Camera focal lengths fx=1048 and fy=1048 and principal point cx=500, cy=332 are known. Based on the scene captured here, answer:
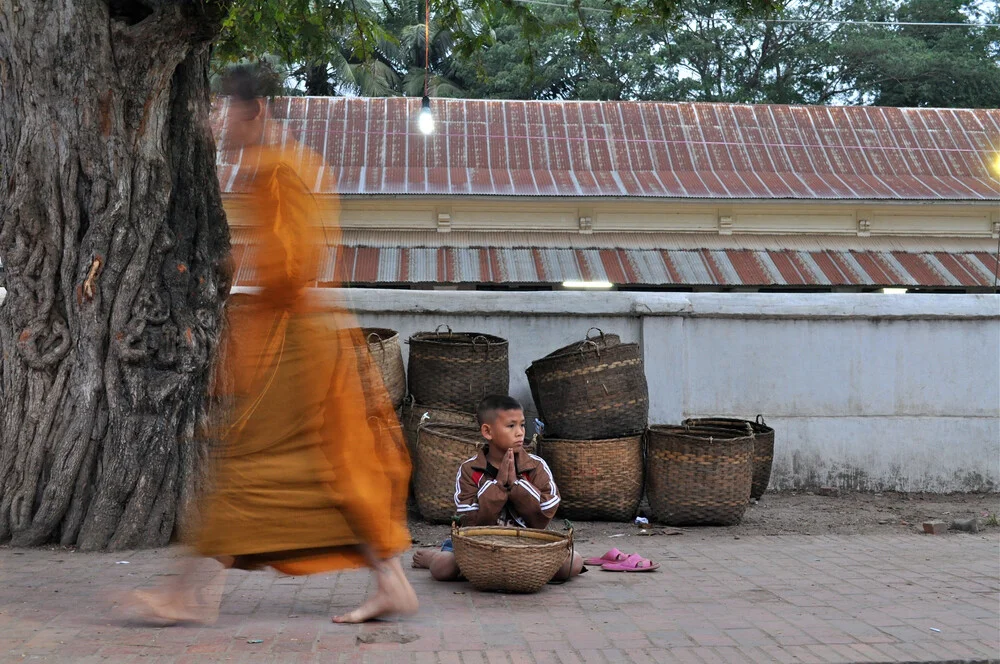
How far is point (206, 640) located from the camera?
4141mm

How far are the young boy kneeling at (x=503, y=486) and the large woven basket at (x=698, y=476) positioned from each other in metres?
1.85

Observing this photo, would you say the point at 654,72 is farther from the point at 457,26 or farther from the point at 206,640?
the point at 206,640

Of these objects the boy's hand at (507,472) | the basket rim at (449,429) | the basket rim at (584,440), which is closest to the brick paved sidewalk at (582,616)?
the boy's hand at (507,472)

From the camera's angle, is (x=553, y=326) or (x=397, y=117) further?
(x=397, y=117)

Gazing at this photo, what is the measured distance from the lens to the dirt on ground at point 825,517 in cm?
705

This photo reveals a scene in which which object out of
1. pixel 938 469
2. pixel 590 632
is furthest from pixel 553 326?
pixel 590 632

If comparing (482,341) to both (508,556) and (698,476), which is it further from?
(508,556)

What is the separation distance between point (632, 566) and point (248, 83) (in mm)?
3227

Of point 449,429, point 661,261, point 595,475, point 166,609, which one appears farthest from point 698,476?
point 661,261

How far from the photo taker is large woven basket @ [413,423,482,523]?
6898 mm

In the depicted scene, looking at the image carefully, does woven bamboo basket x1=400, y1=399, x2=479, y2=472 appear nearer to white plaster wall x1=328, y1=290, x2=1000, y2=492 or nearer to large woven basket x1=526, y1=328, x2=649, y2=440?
large woven basket x1=526, y1=328, x2=649, y2=440

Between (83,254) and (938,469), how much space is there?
6.64 meters

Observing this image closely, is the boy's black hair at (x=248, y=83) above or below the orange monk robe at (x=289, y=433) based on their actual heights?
above

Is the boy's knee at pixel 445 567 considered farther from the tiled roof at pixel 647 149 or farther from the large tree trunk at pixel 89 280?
the tiled roof at pixel 647 149
